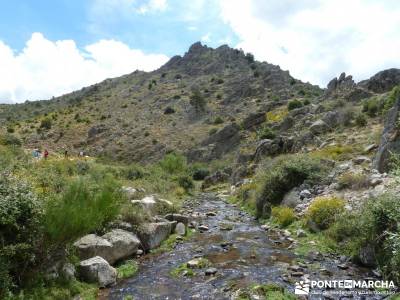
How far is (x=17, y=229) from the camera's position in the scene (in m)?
10.0

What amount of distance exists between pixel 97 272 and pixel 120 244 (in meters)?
2.50

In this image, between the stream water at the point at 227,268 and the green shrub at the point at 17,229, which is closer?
the green shrub at the point at 17,229

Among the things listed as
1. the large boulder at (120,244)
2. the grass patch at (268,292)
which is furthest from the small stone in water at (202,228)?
the grass patch at (268,292)

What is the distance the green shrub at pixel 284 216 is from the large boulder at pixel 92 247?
9626 millimetres

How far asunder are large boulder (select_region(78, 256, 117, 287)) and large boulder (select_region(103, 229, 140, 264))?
1410 mm

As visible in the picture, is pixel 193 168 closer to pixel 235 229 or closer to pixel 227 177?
pixel 227 177

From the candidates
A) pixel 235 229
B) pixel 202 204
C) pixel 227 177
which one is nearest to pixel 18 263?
pixel 235 229

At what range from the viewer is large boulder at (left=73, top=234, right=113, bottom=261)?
13.4m

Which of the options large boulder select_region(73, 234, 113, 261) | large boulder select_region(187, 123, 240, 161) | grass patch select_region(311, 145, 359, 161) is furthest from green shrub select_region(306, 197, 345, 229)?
large boulder select_region(187, 123, 240, 161)

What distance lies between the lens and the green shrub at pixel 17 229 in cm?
945

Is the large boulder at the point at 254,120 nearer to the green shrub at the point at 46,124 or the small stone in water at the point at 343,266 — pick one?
the green shrub at the point at 46,124

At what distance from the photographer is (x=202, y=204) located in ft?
106

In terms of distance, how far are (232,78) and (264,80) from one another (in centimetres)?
1291

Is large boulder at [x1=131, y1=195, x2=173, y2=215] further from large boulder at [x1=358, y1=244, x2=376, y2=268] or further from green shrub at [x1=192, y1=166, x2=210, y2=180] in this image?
green shrub at [x1=192, y1=166, x2=210, y2=180]
